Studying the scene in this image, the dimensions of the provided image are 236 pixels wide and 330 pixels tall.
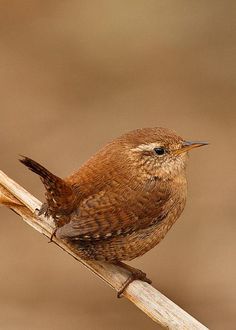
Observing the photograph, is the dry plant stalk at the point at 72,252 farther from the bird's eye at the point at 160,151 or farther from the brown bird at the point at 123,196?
the bird's eye at the point at 160,151

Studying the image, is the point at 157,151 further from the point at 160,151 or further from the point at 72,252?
the point at 72,252

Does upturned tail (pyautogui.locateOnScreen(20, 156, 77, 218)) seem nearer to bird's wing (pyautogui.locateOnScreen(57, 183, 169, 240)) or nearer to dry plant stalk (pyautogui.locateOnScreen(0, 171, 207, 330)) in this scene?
bird's wing (pyautogui.locateOnScreen(57, 183, 169, 240))

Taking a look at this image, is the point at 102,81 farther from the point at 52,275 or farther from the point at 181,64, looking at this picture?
the point at 52,275

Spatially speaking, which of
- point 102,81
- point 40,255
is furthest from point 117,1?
point 40,255

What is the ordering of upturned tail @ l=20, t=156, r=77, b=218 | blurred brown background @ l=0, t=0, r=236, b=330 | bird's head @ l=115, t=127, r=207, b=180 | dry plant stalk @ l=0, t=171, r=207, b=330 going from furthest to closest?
blurred brown background @ l=0, t=0, r=236, b=330
bird's head @ l=115, t=127, r=207, b=180
dry plant stalk @ l=0, t=171, r=207, b=330
upturned tail @ l=20, t=156, r=77, b=218

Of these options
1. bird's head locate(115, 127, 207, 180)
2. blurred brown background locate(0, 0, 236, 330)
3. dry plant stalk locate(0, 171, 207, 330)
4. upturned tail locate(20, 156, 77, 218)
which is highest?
blurred brown background locate(0, 0, 236, 330)

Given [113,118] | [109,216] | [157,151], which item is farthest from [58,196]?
[113,118]

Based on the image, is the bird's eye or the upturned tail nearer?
the upturned tail

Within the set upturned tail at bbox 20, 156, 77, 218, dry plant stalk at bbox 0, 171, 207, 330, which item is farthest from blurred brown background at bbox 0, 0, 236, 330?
upturned tail at bbox 20, 156, 77, 218
